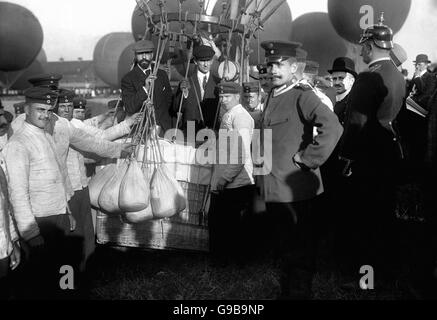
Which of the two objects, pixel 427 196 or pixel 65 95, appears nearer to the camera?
pixel 427 196

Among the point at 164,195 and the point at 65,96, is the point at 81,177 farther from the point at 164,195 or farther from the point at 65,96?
the point at 164,195

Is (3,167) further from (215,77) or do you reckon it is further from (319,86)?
(319,86)

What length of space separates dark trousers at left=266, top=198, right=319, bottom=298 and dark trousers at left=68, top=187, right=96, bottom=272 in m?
1.91

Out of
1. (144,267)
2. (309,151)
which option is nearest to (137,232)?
(144,267)

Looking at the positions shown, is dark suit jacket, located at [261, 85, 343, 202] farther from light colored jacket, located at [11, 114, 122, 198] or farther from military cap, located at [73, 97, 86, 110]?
military cap, located at [73, 97, 86, 110]

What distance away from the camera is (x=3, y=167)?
343 centimetres

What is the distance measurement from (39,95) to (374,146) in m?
2.74

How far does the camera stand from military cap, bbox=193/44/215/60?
528 centimetres

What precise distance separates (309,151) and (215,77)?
8.23 ft

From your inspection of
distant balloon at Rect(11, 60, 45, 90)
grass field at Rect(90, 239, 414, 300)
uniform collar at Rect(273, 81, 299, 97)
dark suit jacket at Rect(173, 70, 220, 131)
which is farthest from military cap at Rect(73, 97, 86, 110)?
distant balloon at Rect(11, 60, 45, 90)

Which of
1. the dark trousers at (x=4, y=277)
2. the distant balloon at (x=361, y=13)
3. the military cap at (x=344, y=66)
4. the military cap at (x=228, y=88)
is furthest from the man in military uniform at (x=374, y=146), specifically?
the distant balloon at (x=361, y=13)

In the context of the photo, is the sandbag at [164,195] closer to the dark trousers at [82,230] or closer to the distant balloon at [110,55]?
the dark trousers at [82,230]

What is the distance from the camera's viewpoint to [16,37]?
21641 millimetres

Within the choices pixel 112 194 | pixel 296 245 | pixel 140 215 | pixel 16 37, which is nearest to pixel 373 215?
pixel 296 245
